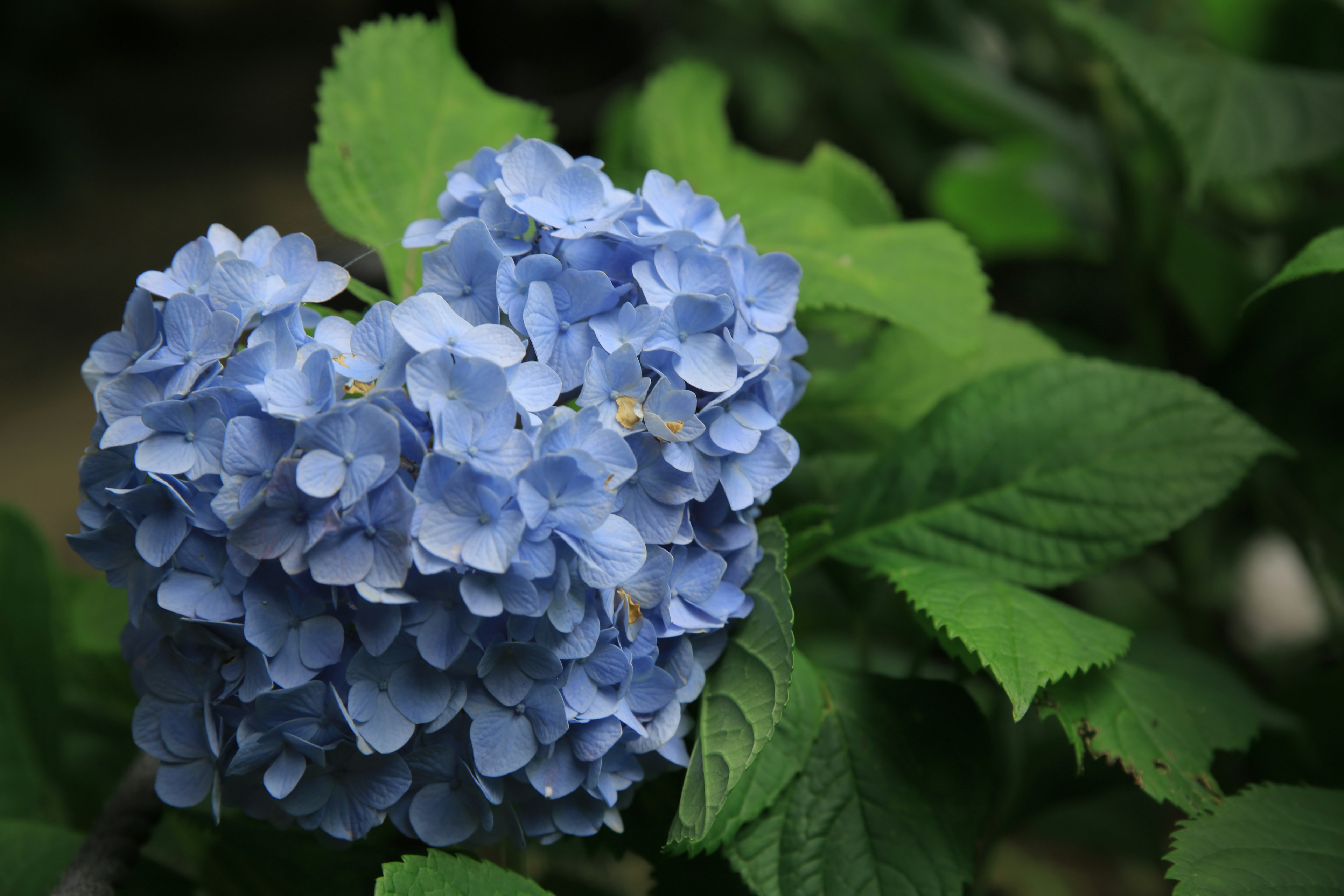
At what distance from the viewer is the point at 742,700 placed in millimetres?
578

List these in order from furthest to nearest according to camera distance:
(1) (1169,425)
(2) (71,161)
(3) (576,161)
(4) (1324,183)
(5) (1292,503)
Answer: (2) (71,161), (4) (1324,183), (5) (1292,503), (1) (1169,425), (3) (576,161)

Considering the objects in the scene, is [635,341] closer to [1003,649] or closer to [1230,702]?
[1003,649]

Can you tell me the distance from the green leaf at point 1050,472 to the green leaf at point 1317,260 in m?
0.14

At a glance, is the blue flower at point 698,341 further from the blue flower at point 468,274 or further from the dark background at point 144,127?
the dark background at point 144,127

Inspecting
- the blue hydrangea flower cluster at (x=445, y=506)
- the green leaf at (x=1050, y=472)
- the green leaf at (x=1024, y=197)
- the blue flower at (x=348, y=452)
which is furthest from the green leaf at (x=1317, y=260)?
the green leaf at (x=1024, y=197)

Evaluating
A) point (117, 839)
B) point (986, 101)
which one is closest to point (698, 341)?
point (117, 839)

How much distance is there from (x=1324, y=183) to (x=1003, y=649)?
118 centimetres

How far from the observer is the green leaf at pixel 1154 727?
2.09 ft

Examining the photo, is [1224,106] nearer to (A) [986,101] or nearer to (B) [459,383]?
(A) [986,101]

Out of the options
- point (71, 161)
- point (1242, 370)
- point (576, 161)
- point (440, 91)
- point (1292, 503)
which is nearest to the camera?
point (576, 161)

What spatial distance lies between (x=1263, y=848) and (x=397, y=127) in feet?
2.97

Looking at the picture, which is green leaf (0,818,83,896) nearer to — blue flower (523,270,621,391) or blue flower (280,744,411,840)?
blue flower (280,744,411,840)

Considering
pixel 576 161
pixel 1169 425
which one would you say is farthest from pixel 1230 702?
pixel 576 161

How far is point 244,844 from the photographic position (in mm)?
770
